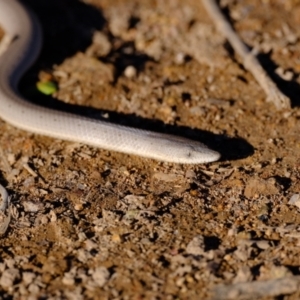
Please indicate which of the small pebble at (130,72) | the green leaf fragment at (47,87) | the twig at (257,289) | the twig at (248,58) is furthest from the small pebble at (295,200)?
the green leaf fragment at (47,87)

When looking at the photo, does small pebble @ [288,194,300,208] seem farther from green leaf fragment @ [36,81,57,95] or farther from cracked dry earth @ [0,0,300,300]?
green leaf fragment @ [36,81,57,95]

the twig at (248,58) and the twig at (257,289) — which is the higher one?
the twig at (248,58)

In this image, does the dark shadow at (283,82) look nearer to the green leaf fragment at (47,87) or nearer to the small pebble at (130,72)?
the small pebble at (130,72)

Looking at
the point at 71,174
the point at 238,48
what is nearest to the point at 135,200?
the point at 71,174

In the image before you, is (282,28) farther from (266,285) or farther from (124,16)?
(266,285)

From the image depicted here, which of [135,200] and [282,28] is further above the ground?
[282,28]

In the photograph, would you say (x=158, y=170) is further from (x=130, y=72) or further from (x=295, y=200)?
(x=130, y=72)
